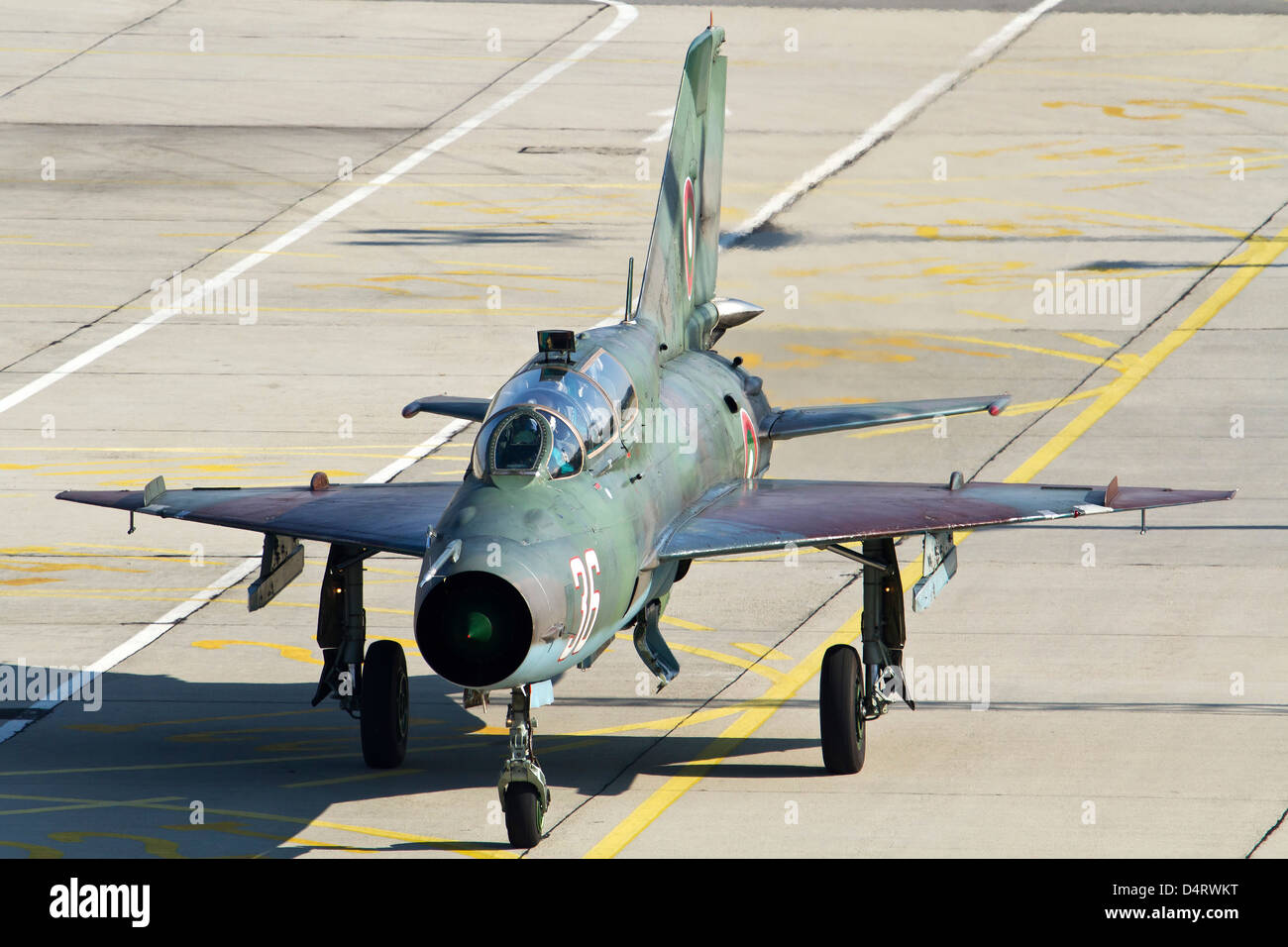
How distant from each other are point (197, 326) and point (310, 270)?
11.7 feet

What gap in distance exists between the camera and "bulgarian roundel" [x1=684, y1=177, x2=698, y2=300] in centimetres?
2092

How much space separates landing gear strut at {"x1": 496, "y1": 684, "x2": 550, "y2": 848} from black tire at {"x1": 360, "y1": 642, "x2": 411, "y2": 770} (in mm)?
2265

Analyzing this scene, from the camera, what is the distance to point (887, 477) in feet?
88.1

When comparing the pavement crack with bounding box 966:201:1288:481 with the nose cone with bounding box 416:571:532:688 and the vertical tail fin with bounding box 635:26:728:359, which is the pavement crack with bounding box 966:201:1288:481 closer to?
the vertical tail fin with bounding box 635:26:728:359

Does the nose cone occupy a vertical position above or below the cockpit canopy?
below

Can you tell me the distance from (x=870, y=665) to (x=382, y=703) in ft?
13.5

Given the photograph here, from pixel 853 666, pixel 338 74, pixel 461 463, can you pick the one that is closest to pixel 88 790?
pixel 853 666

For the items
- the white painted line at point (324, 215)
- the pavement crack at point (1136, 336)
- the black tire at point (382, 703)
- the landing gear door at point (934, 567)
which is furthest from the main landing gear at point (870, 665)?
the white painted line at point (324, 215)

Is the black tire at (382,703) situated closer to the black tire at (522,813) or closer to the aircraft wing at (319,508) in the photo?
the aircraft wing at (319,508)

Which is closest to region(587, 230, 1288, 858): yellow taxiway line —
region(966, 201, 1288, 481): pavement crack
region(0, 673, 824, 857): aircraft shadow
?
region(0, 673, 824, 857): aircraft shadow

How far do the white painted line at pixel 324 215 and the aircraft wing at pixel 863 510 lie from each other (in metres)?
15.6

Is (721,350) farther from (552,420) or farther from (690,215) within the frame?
(552,420)

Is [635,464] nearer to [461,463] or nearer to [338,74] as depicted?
[461,463]

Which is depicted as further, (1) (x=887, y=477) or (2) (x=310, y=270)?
(2) (x=310, y=270)
